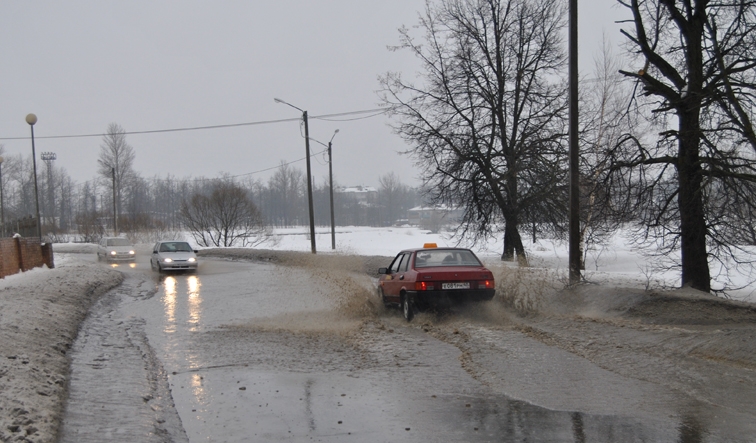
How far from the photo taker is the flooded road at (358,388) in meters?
5.35

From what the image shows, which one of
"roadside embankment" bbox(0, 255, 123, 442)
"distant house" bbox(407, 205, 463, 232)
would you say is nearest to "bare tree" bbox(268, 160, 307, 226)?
"distant house" bbox(407, 205, 463, 232)

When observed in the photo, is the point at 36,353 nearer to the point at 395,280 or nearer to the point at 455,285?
the point at 395,280

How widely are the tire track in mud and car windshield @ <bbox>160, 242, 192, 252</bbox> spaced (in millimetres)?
15868

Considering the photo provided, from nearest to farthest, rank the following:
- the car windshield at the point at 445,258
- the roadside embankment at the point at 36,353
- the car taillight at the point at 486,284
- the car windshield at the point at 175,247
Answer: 1. the roadside embankment at the point at 36,353
2. the car taillight at the point at 486,284
3. the car windshield at the point at 445,258
4. the car windshield at the point at 175,247

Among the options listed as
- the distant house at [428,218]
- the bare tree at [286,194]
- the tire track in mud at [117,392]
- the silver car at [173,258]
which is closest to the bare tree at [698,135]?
the tire track in mud at [117,392]

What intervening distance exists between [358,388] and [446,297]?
4.07 meters

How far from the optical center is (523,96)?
997 inches

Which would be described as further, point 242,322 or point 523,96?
point 523,96

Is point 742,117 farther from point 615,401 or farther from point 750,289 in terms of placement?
point 615,401

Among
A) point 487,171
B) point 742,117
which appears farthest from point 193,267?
point 742,117

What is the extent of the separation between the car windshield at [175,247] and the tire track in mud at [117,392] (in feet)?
52.1

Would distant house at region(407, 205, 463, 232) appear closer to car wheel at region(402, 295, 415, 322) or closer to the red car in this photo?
the red car

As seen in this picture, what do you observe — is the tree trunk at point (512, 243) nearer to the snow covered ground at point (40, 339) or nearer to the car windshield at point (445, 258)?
the snow covered ground at point (40, 339)

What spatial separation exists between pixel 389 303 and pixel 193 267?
635 inches
